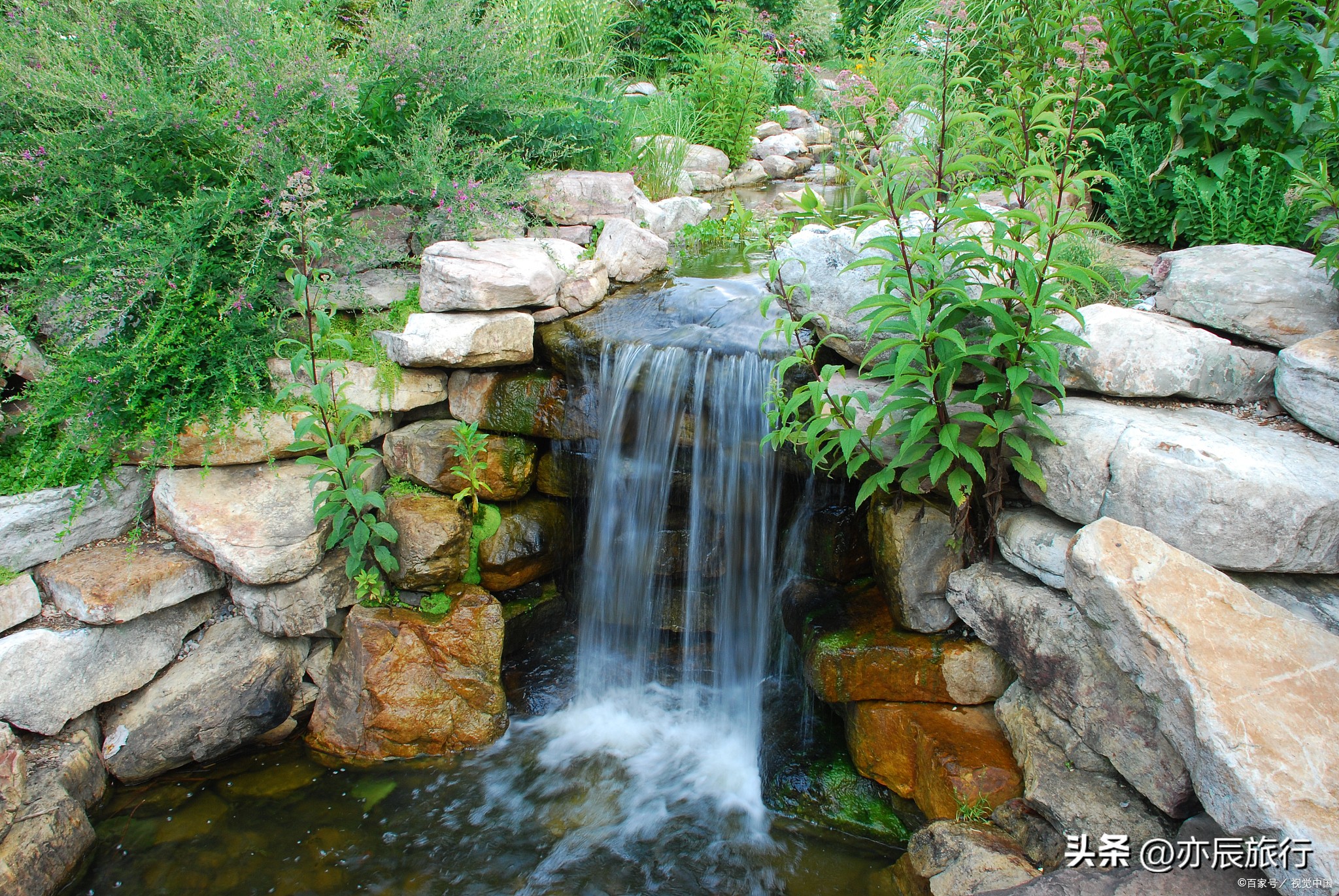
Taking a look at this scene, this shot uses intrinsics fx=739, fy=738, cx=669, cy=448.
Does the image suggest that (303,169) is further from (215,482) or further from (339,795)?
(339,795)

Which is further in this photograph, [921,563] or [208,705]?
[208,705]

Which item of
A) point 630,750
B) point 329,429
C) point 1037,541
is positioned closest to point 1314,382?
point 1037,541

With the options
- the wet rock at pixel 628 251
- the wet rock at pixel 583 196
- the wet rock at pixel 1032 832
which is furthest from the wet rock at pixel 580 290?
the wet rock at pixel 1032 832

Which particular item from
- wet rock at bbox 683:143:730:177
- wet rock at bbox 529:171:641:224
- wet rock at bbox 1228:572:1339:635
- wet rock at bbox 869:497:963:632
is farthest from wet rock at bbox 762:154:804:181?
wet rock at bbox 1228:572:1339:635

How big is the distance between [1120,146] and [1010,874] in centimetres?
397

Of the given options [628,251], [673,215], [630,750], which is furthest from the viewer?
[673,215]

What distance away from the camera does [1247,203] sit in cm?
383

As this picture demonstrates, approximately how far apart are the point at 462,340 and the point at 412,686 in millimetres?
1899

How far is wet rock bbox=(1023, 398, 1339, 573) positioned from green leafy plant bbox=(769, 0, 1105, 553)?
0.17 m

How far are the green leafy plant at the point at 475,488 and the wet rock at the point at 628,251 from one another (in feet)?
5.11

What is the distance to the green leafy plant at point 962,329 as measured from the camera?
2.66 m

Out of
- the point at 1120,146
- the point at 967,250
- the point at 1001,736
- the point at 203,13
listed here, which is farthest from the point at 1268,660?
the point at 203,13

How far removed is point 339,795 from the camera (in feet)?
12.1

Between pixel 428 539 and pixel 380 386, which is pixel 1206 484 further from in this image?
pixel 380 386
